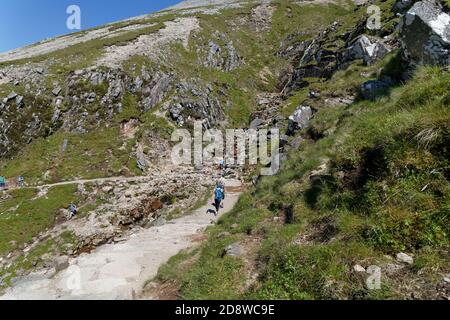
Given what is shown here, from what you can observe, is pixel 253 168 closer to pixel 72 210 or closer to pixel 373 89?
pixel 72 210

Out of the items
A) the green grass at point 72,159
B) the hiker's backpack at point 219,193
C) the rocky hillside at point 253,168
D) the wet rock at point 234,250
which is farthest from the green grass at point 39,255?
the wet rock at point 234,250

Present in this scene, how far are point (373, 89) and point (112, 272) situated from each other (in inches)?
606

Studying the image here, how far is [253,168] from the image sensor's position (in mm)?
35688

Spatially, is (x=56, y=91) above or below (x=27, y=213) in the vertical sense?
above

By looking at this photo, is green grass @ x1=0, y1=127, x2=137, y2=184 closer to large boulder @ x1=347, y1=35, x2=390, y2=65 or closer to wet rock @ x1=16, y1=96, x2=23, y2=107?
wet rock @ x1=16, y1=96, x2=23, y2=107

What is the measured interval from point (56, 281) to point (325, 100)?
21.2 metres

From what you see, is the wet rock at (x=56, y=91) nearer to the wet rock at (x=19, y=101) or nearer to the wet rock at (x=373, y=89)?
the wet rock at (x=19, y=101)

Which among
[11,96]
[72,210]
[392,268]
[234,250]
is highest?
[11,96]

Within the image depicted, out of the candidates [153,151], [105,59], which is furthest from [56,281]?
[105,59]

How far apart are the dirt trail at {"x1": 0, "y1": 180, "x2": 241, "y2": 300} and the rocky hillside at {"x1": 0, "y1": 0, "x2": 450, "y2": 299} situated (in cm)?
170

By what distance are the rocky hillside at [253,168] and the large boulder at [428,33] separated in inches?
2.8

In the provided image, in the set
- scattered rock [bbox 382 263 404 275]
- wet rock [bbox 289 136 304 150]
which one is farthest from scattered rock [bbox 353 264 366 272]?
wet rock [bbox 289 136 304 150]

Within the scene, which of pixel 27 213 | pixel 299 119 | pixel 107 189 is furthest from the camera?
pixel 107 189

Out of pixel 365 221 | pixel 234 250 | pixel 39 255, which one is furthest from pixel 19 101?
pixel 365 221
